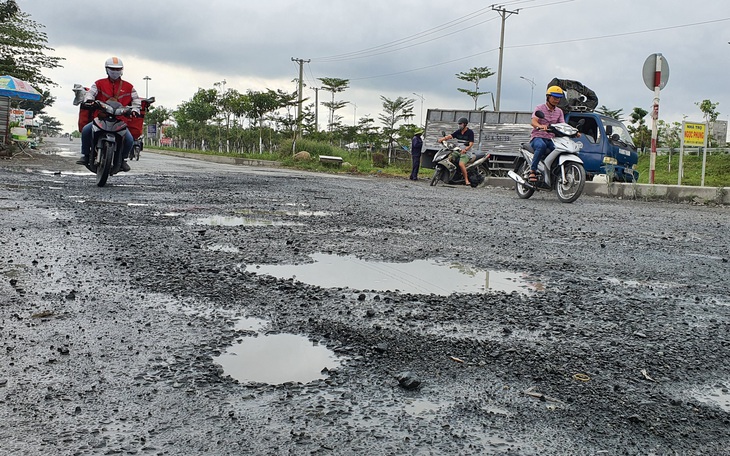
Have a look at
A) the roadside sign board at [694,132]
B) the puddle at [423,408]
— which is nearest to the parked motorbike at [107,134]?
the puddle at [423,408]

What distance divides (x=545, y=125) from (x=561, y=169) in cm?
80

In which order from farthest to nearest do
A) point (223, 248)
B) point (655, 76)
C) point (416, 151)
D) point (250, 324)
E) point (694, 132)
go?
point (416, 151), point (694, 132), point (655, 76), point (223, 248), point (250, 324)

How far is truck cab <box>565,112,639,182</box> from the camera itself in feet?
49.2

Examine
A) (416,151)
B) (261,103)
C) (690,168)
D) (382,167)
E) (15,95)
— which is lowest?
(382,167)

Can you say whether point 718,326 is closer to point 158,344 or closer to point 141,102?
point 158,344

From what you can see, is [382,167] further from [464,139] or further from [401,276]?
[401,276]

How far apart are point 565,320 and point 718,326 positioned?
0.65 metres

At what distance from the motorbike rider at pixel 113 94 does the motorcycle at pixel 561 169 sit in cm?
631

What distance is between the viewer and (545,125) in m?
10.8

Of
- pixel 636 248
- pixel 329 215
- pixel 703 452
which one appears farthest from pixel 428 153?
pixel 703 452

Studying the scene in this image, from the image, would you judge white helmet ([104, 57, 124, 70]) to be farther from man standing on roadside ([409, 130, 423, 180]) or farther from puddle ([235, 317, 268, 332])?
man standing on roadside ([409, 130, 423, 180])

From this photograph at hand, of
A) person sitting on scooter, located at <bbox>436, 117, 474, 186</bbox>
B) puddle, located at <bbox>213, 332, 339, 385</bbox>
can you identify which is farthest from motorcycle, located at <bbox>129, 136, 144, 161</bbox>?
puddle, located at <bbox>213, 332, 339, 385</bbox>

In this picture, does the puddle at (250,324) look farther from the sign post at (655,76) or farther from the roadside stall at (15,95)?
the roadside stall at (15,95)

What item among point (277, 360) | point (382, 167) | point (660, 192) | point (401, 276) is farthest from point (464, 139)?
point (382, 167)
